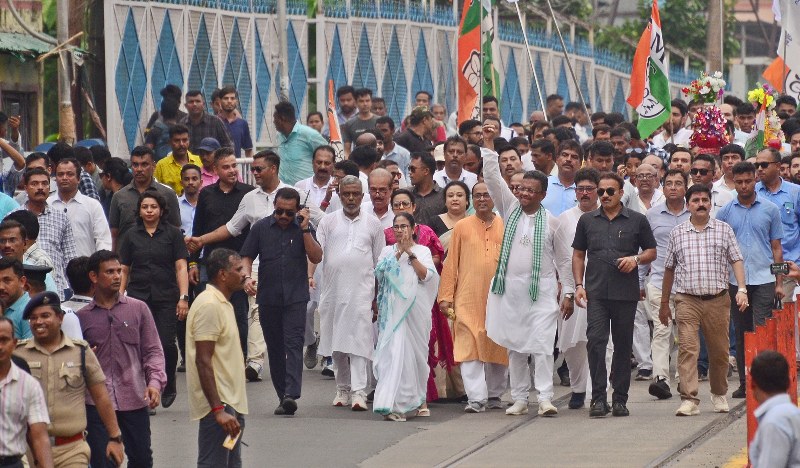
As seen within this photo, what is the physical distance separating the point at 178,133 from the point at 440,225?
3.35 meters

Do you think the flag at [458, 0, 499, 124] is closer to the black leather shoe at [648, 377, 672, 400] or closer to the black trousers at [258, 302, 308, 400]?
the black leather shoe at [648, 377, 672, 400]

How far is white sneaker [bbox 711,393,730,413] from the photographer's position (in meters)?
14.0

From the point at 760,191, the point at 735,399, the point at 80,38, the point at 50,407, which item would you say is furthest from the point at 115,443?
the point at 80,38

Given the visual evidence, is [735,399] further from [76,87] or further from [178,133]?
[76,87]

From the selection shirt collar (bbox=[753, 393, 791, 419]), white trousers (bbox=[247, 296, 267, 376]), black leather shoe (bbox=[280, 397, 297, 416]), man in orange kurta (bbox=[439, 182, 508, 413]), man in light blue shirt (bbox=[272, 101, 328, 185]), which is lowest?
black leather shoe (bbox=[280, 397, 297, 416])

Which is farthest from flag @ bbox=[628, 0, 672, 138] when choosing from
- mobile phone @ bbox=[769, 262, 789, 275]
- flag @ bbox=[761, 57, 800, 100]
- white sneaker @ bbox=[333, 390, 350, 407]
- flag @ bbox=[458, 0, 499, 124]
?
white sneaker @ bbox=[333, 390, 350, 407]

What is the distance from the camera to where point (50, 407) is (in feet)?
32.0

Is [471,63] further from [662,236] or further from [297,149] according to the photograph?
[662,236]

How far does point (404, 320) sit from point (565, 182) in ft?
9.35

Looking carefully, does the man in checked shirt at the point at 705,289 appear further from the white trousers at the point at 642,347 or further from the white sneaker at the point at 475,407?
the white trousers at the point at 642,347

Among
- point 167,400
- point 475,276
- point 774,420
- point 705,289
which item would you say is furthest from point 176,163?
point 774,420

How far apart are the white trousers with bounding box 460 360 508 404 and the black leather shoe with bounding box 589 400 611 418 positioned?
910 millimetres

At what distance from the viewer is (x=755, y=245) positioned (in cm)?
1495

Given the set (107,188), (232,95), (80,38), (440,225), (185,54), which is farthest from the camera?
(185,54)
